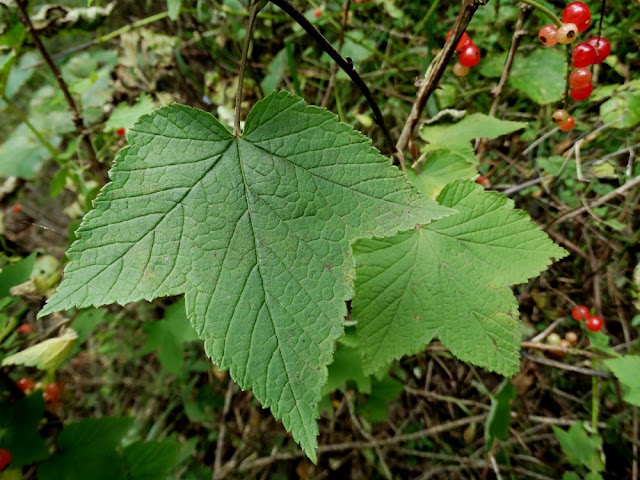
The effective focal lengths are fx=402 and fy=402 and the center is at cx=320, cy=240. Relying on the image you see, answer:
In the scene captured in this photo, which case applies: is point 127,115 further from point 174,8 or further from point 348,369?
point 348,369

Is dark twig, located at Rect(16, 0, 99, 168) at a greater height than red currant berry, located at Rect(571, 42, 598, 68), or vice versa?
red currant berry, located at Rect(571, 42, 598, 68)

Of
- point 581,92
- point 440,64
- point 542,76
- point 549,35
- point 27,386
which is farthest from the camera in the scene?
point 27,386

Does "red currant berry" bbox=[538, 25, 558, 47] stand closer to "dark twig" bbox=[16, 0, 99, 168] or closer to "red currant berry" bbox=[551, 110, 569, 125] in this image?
"red currant berry" bbox=[551, 110, 569, 125]

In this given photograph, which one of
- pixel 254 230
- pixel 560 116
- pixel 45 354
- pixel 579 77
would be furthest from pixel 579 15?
pixel 45 354

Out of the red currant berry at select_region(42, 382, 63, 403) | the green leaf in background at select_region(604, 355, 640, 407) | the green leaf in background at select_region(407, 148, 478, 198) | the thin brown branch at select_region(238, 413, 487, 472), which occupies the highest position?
the green leaf in background at select_region(407, 148, 478, 198)

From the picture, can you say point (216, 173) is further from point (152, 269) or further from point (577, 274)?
point (577, 274)

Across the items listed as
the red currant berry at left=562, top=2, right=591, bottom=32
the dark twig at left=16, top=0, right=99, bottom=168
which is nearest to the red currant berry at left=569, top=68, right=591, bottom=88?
the red currant berry at left=562, top=2, right=591, bottom=32

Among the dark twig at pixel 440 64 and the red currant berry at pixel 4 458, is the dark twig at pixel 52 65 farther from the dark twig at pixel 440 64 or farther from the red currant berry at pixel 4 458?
the dark twig at pixel 440 64
